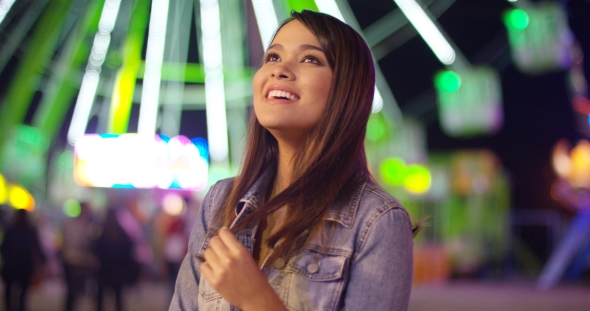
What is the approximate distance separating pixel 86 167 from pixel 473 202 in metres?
8.81

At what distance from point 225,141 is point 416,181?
8262 mm

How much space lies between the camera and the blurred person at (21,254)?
20.0 ft

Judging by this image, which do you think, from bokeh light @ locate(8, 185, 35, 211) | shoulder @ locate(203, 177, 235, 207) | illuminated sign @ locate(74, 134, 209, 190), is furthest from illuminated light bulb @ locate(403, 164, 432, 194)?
shoulder @ locate(203, 177, 235, 207)

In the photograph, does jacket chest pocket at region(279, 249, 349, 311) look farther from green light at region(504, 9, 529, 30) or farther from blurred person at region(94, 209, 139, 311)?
green light at region(504, 9, 529, 30)

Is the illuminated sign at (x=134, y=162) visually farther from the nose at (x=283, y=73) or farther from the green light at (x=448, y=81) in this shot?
the nose at (x=283, y=73)

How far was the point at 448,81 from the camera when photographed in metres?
12.0

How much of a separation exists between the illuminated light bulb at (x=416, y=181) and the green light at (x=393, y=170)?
0.50ft

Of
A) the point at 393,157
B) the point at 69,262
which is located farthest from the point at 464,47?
the point at 69,262

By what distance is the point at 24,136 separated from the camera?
44.5 ft

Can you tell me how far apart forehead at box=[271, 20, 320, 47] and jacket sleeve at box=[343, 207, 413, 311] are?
0.43 metres

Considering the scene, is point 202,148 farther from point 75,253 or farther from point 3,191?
point 75,253

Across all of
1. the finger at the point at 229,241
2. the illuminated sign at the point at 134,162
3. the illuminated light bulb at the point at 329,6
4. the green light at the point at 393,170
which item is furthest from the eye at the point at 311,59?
A: the green light at the point at 393,170

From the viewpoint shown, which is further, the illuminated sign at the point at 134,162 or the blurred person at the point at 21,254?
the illuminated sign at the point at 134,162

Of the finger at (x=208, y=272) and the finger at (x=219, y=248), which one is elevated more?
the finger at (x=219, y=248)
